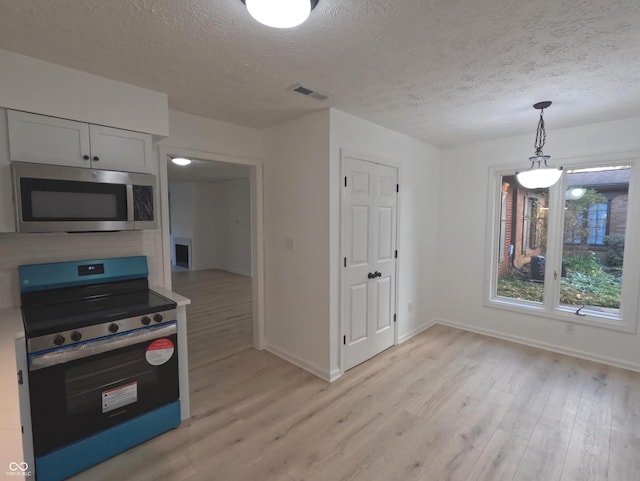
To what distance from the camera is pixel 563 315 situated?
3.69 metres

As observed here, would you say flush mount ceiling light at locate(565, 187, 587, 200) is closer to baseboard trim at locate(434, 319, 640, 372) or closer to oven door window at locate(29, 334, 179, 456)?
baseboard trim at locate(434, 319, 640, 372)

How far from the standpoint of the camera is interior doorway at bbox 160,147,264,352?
11.8 feet

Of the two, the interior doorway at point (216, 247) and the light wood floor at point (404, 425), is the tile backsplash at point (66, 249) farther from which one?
the light wood floor at point (404, 425)

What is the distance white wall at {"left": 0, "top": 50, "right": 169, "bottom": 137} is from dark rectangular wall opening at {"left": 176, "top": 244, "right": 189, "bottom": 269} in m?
7.26

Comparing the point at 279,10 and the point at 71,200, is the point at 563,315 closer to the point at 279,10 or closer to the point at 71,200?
the point at 279,10

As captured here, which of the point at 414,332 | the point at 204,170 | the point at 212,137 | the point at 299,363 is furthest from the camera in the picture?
the point at 204,170

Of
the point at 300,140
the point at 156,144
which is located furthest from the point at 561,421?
the point at 156,144

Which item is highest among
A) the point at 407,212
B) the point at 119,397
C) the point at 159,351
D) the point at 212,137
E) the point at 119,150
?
the point at 212,137

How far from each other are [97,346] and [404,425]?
7.09 ft

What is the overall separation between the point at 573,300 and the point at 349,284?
2685 mm

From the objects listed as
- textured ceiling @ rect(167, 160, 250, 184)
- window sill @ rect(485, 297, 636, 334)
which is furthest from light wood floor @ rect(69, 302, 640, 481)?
textured ceiling @ rect(167, 160, 250, 184)

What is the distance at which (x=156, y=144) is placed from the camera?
2.79 meters

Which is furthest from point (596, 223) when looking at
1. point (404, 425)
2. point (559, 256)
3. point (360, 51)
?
point (360, 51)

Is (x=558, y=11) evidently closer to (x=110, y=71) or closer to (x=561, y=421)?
(x=110, y=71)
